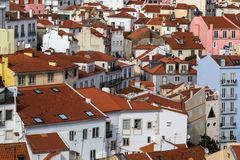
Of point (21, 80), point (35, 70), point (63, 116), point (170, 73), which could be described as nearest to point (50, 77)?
point (35, 70)

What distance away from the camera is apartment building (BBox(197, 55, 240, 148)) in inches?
2547

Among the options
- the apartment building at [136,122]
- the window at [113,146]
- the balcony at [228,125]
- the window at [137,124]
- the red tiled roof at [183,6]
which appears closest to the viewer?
the window at [113,146]

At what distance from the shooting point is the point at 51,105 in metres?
47.6

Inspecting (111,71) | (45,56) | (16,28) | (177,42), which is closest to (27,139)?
(45,56)

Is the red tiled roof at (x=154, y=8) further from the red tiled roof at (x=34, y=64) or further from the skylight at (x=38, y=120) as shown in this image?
the skylight at (x=38, y=120)

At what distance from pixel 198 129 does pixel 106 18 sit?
4778cm

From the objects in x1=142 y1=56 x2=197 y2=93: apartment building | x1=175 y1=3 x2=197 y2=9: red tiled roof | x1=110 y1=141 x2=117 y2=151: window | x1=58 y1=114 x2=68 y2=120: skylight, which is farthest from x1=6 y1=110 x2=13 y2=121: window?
x1=175 y1=3 x2=197 y2=9: red tiled roof

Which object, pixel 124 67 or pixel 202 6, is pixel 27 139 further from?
pixel 202 6

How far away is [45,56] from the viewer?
201ft

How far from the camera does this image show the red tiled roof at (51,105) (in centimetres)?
4606

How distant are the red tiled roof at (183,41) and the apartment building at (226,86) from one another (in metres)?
22.5

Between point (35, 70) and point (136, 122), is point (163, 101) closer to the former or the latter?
point (136, 122)

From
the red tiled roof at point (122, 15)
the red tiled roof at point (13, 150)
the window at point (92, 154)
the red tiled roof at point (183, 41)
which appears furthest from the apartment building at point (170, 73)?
the red tiled roof at point (13, 150)

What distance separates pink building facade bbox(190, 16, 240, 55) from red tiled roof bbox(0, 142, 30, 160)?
53502 mm
